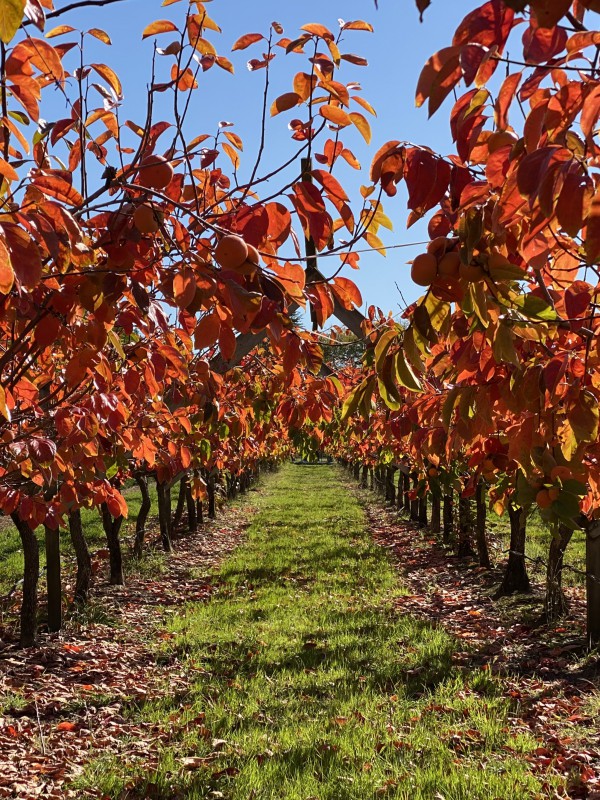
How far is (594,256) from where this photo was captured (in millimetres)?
998

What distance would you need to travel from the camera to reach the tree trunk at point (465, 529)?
10.5 metres

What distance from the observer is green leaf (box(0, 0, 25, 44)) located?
0.83m

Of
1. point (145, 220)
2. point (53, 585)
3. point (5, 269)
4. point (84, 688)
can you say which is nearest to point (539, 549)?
point (53, 585)

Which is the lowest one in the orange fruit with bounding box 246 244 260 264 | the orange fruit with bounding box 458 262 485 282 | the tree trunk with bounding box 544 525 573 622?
the tree trunk with bounding box 544 525 573 622

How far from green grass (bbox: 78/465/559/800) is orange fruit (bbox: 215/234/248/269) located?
327 cm

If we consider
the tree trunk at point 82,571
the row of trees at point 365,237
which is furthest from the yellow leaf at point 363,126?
the tree trunk at point 82,571

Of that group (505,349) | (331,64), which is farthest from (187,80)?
(505,349)

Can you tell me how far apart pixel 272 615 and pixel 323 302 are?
6.49 metres

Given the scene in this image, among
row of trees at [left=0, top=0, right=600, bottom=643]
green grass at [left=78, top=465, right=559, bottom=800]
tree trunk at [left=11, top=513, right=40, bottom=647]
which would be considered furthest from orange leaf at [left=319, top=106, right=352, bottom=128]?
tree trunk at [left=11, top=513, right=40, bottom=647]

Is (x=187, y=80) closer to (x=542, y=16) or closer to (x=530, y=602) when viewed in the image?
(x=542, y=16)

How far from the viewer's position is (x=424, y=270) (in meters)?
1.16

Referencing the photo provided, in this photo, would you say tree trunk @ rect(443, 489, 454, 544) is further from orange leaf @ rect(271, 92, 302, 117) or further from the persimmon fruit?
orange leaf @ rect(271, 92, 302, 117)

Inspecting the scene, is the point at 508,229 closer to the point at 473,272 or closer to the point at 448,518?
the point at 473,272

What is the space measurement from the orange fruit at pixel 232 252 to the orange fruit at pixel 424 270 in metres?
0.32
